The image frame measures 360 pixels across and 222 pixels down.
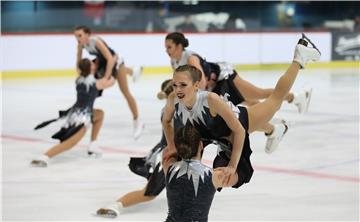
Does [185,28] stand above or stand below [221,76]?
below

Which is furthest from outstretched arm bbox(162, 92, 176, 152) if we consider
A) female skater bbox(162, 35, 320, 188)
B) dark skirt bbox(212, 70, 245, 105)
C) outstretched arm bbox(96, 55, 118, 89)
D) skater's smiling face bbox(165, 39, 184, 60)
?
outstretched arm bbox(96, 55, 118, 89)

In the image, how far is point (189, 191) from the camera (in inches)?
162

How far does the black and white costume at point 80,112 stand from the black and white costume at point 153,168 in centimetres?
192

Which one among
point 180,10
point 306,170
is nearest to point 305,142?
point 306,170

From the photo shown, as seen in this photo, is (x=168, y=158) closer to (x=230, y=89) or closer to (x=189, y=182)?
(x=189, y=182)

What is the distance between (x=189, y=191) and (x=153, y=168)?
1743 millimetres

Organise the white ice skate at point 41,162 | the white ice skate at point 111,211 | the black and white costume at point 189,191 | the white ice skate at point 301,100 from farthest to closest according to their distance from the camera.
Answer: the white ice skate at point 301,100, the white ice skate at point 41,162, the white ice skate at point 111,211, the black and white costume at point 189,191

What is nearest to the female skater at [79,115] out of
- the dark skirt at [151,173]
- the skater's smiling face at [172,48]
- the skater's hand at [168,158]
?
the skater's smiling face at [172,48]

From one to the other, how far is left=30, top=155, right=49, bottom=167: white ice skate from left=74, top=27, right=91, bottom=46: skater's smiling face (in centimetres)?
155

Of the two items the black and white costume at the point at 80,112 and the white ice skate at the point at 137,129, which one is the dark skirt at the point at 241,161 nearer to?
the black and white costume at the point at 80,112

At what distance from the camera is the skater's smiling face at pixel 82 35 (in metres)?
8.59

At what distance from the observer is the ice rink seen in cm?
578

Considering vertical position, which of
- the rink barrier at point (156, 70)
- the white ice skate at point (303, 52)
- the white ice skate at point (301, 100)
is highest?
the white ice skate at point (303, 52)

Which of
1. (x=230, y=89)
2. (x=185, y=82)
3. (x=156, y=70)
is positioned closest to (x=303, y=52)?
(x=185, y=82)
